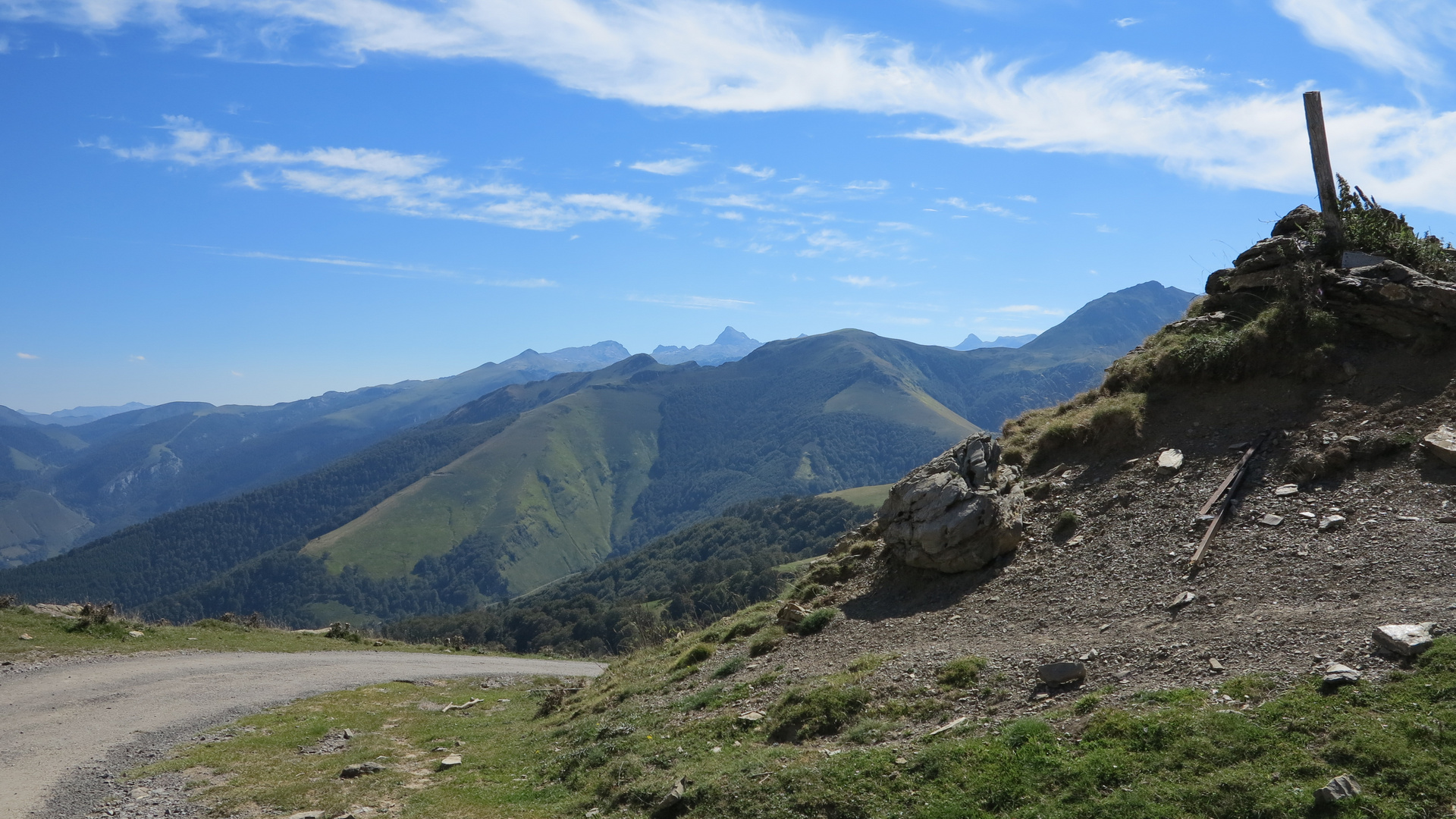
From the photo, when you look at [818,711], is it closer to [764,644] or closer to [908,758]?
[908,758]

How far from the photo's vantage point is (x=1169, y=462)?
17.4 meters

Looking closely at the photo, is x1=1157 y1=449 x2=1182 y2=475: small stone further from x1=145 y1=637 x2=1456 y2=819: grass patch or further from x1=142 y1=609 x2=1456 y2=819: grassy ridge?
x1=142 y1=609 x2=1456 y2=819: grassy ridge

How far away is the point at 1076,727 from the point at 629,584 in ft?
580

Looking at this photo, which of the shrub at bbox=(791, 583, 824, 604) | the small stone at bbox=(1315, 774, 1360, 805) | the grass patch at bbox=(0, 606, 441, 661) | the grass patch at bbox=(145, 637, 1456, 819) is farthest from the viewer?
the grass patch at bbox=(0, 606, 441, 661)

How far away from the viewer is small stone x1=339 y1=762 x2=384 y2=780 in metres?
14.4

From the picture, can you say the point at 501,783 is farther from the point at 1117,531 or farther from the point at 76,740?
the point at 1117,531

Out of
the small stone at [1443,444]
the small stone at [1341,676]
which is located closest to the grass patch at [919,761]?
the small stone at [1341,676]

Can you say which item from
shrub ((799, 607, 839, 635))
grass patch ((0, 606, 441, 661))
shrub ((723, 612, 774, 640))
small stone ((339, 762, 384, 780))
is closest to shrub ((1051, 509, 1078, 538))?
shrub ((799, 607, 839, 635))

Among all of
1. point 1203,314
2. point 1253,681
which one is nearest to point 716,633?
point 1253,681

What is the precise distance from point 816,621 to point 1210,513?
332 inches

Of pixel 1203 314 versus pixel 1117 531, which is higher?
pixel 1203 314

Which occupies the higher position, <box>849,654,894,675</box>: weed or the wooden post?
the wooden post

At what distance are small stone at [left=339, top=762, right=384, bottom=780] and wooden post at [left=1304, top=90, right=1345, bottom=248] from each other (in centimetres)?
2610

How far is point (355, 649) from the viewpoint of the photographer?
3206 centimetres
